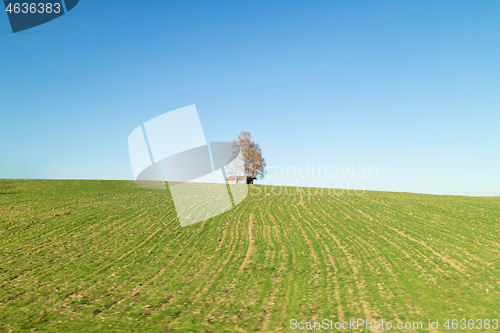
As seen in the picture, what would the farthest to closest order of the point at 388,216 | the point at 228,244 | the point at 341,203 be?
the point at 341,203 < the point at 388,216 < the point at 228,244

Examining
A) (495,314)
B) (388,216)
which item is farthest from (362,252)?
(388,216)

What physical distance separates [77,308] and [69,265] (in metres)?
5.66

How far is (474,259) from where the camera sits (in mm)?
15992

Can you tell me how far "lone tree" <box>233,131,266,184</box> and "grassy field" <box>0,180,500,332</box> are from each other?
46.0m

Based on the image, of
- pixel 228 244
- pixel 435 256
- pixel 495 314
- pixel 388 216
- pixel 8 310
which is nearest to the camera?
pixel 495 314

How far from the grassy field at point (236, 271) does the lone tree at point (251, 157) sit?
151ft

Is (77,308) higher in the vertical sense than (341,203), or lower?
lower

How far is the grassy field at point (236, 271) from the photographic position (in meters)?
9.89

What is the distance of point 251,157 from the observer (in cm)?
7450

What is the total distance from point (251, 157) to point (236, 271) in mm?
60405

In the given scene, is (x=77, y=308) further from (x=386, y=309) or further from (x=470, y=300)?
(x=470, y=300)

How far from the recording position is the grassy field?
9.89 meters

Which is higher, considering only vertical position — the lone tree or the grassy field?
the lone tree

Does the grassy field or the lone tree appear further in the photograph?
the lone tree
